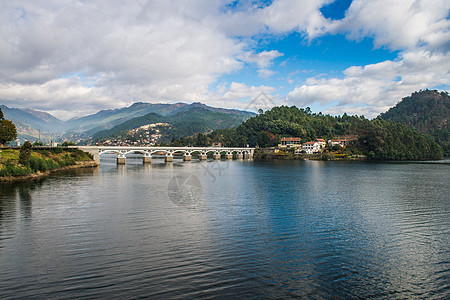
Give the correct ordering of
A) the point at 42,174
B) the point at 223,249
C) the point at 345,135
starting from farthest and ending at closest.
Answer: the point at 345,135 → the point at 42,174 → the point at 223,249

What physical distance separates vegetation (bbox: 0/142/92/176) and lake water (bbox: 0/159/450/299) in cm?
2024

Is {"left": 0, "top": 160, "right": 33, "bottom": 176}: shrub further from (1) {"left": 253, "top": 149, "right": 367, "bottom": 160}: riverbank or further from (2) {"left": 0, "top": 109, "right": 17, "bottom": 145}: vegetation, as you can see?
(1) {"left": 253, "top": 149, "right": 367, "bottom": 160}: riverbank

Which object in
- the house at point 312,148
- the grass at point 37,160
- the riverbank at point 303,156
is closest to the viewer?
the grass at point 37,160

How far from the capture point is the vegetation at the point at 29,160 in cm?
4394

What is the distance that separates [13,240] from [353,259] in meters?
18.4

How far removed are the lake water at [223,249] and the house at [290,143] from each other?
111396 mm

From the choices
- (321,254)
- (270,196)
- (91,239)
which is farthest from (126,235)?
(270,196)

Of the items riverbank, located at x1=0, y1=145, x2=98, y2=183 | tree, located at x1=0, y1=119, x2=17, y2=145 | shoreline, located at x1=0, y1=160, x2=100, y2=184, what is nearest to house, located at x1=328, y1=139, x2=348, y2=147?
shoreline, located at x1=0, y1=160, x2=100, y2=184

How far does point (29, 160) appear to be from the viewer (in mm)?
49125

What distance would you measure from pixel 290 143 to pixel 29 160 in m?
116

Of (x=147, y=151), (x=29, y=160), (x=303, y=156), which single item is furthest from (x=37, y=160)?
(x=303, y=156)

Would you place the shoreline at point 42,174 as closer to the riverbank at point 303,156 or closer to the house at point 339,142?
the riverbank at point 303,156

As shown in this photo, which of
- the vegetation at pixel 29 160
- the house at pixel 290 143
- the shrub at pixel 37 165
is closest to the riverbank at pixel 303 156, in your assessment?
the house at pixel 290 143

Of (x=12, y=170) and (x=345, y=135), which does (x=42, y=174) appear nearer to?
(x=12, y=170)
